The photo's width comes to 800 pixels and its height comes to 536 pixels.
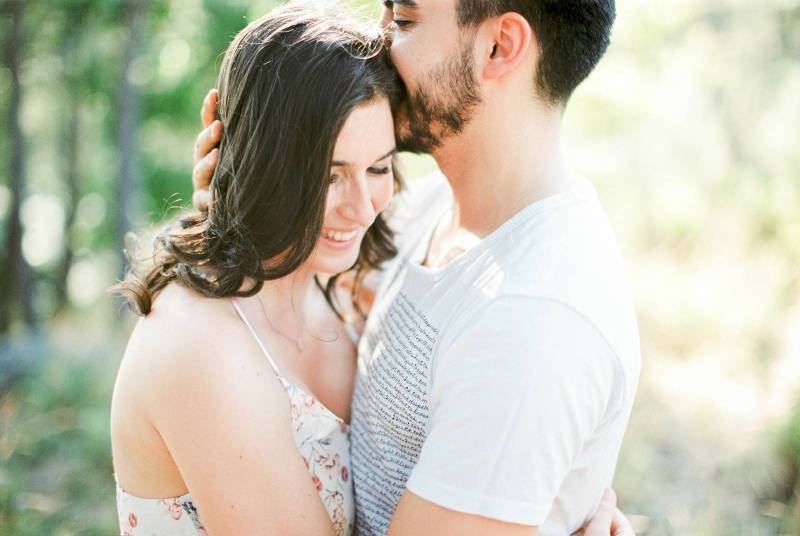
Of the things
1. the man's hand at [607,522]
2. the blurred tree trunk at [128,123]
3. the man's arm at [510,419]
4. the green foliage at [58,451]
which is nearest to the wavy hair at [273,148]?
the man's arm at [510,419]

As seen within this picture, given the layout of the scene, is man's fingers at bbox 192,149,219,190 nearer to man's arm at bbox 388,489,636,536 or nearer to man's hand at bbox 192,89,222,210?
man's hand at bbox 192,89,222,210

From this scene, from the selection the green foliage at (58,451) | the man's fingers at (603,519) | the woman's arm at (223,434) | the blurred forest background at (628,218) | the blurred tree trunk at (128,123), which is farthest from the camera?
the blurred tree trunk at (128,123)

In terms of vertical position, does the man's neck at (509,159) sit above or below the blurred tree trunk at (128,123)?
above

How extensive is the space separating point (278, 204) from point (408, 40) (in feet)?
1.82

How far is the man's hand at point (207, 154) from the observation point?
2.15 meters

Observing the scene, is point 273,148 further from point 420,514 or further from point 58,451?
point 58,451

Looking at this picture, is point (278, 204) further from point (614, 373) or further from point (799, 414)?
point (799, 414)

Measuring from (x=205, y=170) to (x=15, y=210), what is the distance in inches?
187

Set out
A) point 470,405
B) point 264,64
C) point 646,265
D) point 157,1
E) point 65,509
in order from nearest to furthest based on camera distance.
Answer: point 470,405 < point 264,64 < point 65,509 < point 157,1 < point 646,265

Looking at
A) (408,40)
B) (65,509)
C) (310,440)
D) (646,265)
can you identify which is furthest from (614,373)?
(646,265)

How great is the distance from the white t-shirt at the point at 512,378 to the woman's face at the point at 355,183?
208 millimetres

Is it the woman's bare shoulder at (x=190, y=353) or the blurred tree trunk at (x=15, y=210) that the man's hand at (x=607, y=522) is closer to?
the woman's bare shoulder at (x=190, y=353)

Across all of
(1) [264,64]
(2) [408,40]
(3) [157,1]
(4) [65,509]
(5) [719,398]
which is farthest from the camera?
(3) [157,1]

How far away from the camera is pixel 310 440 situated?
2.03m
